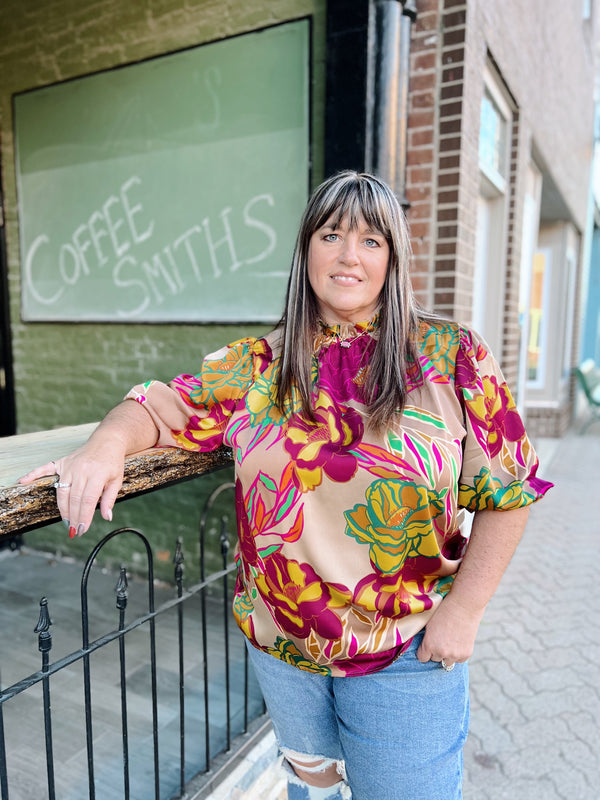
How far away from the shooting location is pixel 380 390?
1261 mm

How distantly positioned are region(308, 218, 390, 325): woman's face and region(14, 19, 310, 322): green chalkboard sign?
1905 millimetres

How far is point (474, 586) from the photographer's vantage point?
127 centimetres

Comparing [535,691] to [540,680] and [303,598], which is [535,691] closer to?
[540,680]

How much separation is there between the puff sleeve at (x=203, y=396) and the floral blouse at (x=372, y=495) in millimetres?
140

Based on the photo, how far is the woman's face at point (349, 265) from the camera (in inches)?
52.2

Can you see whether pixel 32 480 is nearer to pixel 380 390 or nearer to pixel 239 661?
pixel 380 390

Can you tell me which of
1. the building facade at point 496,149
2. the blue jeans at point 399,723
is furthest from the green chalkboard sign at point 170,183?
the blue jeans at point 399,723

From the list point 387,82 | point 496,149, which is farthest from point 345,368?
point 496,149

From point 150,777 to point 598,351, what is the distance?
17.0 m

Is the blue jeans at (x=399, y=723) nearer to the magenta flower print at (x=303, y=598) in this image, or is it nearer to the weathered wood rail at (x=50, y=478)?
the magenta flower print at (x=303, y=598)

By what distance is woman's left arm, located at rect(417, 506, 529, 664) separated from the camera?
4.13ft

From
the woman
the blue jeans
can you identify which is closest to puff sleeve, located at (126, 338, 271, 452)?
the woman

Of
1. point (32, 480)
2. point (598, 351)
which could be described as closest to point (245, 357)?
point (32, 480)

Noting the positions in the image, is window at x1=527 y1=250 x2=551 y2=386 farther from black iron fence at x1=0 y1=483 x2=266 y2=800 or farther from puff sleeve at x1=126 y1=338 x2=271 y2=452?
puff sleeve at x1=126 y1=338 x2=271 y2=452
